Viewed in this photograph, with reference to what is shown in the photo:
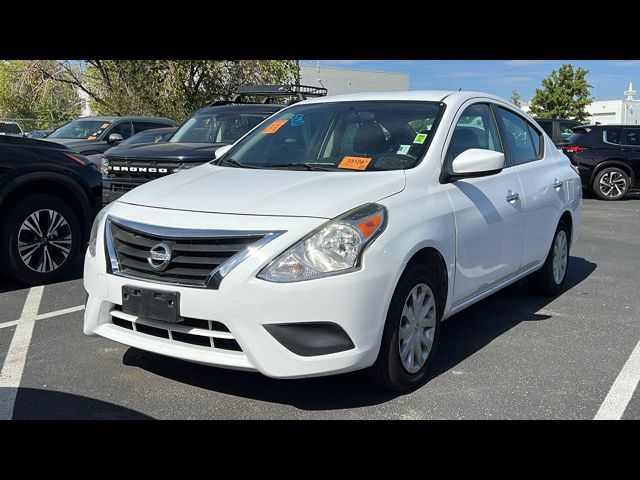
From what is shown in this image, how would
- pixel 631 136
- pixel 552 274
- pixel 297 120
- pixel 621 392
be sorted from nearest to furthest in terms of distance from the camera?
pixel 621 392 < pixel 297 120 < pixel 552 274 < pixel 631 136

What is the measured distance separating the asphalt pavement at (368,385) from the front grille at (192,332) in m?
0.38

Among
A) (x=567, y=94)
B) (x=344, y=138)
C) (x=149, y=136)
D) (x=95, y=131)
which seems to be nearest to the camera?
(x=344, y=138)

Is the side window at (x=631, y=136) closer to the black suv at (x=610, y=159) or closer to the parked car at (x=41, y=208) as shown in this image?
the black suv at (x=610, y=159)

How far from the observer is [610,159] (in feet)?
46.9

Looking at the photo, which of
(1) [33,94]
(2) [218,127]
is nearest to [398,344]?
(2) [218,127]

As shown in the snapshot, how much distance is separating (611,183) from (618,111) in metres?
51.0

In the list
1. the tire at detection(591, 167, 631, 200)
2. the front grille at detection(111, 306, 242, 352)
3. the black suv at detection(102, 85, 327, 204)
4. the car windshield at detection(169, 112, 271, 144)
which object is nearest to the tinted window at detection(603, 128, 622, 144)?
the tire at detection(591, 167, 631, 200)

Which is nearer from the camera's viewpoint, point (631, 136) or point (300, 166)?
point (300, 166)

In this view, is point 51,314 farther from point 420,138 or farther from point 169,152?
point 420,138
